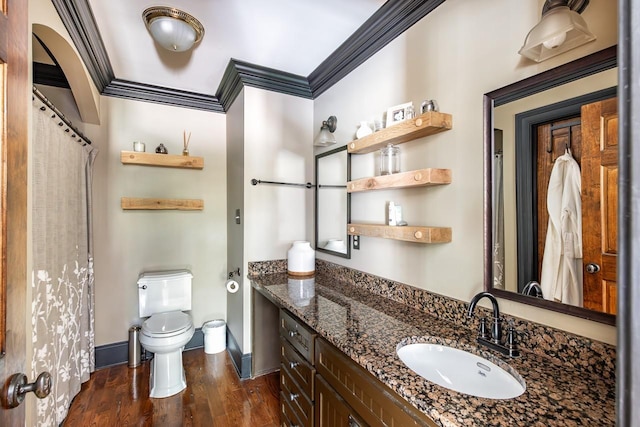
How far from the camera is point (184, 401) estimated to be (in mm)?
2174

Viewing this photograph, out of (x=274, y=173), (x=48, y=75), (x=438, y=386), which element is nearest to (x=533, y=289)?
(x=438, y=386)

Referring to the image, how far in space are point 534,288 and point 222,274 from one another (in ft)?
8.94

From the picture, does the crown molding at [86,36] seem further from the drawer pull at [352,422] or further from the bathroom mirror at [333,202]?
the drawer pull at [352,422]

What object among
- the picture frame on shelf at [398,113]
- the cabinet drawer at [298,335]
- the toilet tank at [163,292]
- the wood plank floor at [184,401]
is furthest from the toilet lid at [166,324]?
the picture frame on shelf at [398,113]

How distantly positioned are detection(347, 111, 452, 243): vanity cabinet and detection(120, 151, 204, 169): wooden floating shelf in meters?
1.74

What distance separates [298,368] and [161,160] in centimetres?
221

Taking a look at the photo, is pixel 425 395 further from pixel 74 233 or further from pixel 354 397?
pixel 74 233

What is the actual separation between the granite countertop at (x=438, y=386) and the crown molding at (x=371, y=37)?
1.60 meters

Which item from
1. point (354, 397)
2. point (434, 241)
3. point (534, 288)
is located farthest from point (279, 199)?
point (534, 288)

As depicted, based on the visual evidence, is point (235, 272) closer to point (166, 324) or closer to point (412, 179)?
point (166, 324)

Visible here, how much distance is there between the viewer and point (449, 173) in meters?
1.45

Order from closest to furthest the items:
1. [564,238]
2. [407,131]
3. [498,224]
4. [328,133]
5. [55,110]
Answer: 1. [564,238]
2. [498,224]
3. [407,131]
4. [55,110]
5. [328,133]

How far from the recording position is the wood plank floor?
6.53 ft

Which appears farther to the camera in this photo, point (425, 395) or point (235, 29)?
point (235, 29)
